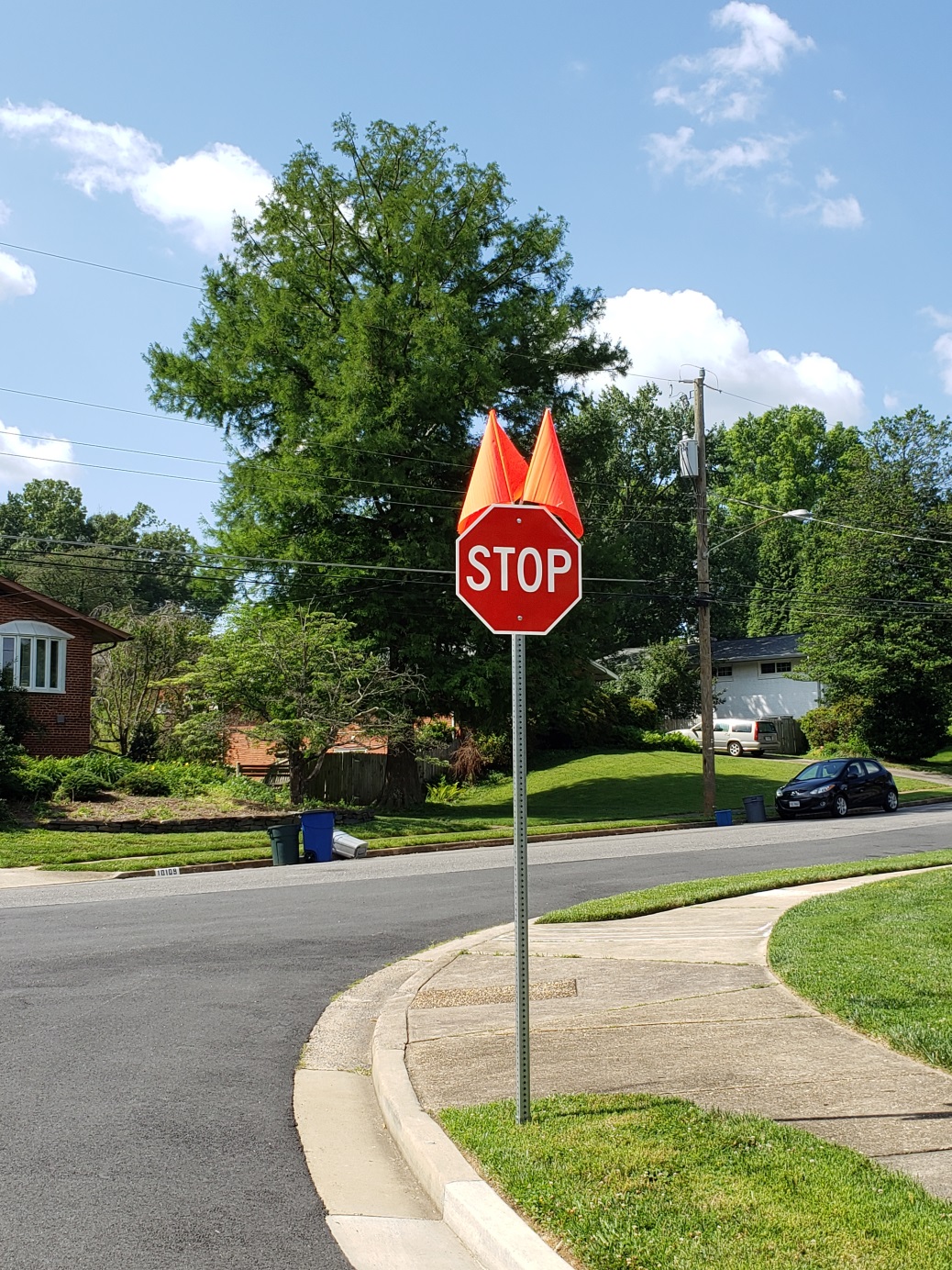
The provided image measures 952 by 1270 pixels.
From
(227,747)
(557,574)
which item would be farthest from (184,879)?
(557,574)

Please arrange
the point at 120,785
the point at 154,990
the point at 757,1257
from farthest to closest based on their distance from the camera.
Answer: the point at 120,785 < the point at 154,990 < the point at 757,1257

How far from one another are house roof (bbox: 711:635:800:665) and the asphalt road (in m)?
43.8

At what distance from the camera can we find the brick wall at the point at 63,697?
106 ft

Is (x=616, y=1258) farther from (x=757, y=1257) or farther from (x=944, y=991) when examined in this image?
(x=944, y=991)

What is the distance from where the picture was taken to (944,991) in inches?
287

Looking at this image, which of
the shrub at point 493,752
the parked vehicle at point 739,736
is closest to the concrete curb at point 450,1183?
the shrub at point 493,752

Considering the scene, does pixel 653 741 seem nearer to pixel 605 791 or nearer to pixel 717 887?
pixel 605 791

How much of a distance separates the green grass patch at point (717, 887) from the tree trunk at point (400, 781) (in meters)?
16.5

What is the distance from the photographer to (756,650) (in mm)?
62250

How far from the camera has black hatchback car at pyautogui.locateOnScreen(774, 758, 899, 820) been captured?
95.5 feet

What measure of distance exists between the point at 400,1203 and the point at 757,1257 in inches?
66.6

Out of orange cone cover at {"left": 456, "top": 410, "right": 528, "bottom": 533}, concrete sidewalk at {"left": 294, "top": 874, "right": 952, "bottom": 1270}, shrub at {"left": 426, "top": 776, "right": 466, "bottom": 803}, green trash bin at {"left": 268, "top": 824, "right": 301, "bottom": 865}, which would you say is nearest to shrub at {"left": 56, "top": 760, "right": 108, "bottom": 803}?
green trash bin at {"left": 268, "top": 824, "right": 301, "bottom": 865}

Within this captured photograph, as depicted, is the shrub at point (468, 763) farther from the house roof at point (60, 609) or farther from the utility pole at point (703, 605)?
the house roof at point (60, 609)

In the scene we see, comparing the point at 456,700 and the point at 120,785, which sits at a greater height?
the point at 456,700
